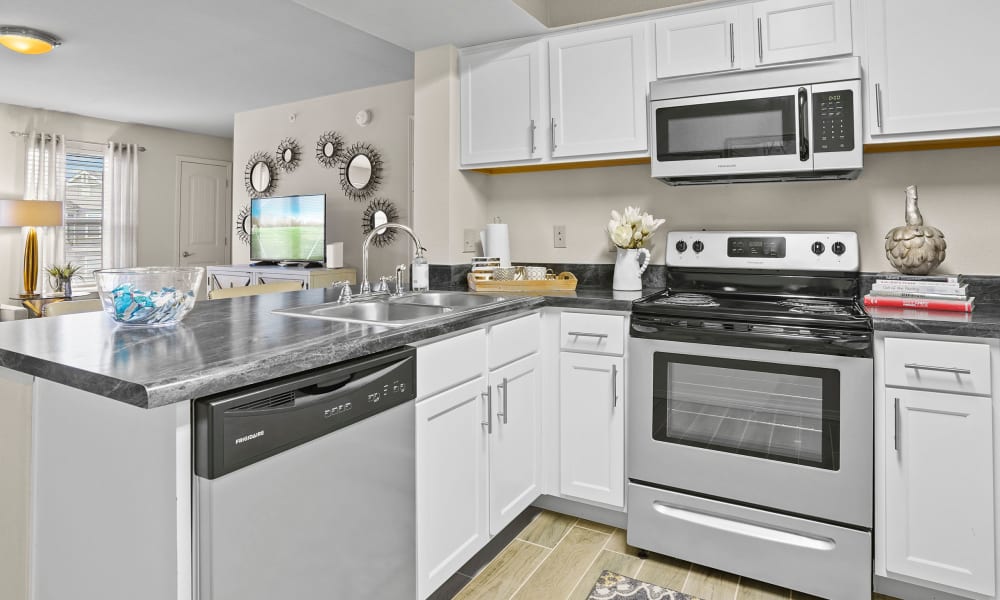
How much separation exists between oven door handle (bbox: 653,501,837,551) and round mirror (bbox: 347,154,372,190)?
13.6 feet

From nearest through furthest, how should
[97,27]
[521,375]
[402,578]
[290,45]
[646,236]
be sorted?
[402,578]
[521,375]
[646,236]
[97,27]
[290,45]

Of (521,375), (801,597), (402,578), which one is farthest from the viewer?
(521,375)

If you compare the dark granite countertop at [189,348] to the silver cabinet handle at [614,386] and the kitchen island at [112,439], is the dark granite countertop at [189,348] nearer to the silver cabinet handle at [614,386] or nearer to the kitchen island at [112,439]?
the kitchen island at [112,439]

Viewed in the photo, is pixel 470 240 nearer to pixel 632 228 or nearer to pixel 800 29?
pixel 632 228

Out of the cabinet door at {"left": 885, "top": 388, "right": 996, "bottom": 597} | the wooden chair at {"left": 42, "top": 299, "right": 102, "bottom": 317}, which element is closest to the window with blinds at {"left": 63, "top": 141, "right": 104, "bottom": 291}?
the wooden chair at {"left": 42, "top": 299, "right": 102, "bottom": 317}

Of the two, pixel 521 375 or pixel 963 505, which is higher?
pixel 521 375

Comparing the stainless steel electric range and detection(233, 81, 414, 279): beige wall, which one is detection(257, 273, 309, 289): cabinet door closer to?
detection(233, 81, 414, 279): beige wall

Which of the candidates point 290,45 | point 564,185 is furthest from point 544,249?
point 290,45

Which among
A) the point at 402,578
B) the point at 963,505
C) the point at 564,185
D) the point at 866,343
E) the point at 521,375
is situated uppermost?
the point at 564,185

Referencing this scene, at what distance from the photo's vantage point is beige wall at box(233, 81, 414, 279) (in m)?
5.15

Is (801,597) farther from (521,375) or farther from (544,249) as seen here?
(544,249)

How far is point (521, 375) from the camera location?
2.18 m

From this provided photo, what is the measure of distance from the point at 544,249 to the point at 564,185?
345 millimetres

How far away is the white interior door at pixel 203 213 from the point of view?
7254 millimetres
